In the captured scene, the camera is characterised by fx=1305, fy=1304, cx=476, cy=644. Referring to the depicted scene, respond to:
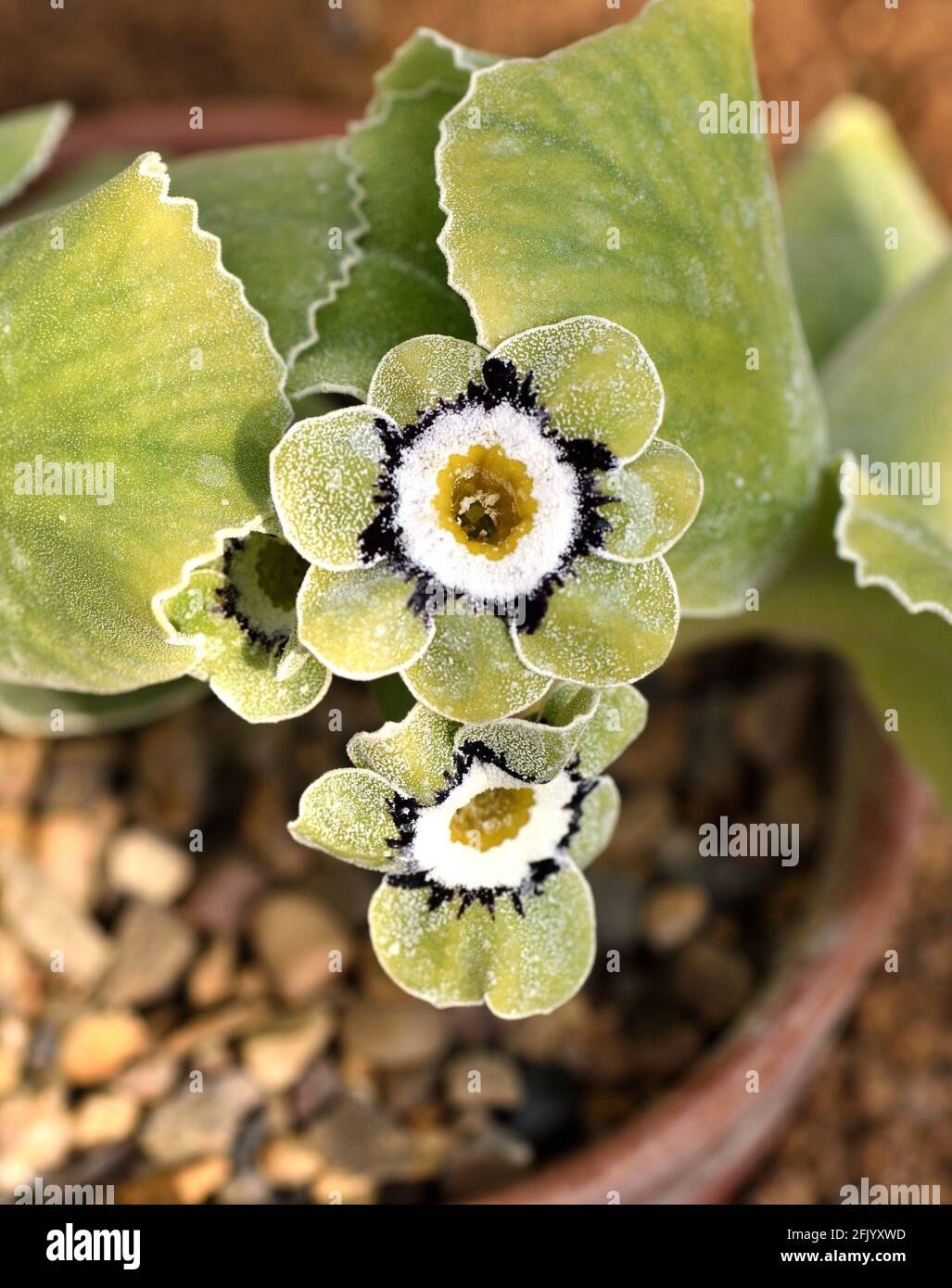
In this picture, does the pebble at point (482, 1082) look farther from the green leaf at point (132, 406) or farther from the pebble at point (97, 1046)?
the green leaf at point (132, 406)

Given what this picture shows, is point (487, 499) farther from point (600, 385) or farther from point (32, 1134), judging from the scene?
point (32, 1134)

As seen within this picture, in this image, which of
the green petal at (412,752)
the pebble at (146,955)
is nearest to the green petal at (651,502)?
the green petal at (412,752)

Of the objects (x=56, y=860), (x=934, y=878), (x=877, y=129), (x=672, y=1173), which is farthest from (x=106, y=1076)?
(x=877, y=129)

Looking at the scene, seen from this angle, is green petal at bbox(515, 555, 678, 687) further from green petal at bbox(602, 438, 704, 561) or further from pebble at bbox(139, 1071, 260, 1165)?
pebble at bbox(139, 1071, 260, 1165)

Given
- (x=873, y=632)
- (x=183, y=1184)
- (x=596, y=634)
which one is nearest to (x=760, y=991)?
(x=873, y=632)

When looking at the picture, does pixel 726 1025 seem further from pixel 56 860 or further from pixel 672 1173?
pixel 56 860
